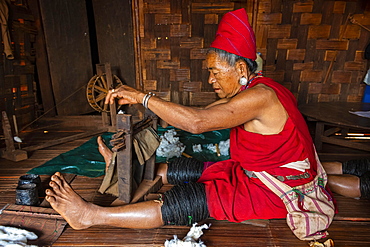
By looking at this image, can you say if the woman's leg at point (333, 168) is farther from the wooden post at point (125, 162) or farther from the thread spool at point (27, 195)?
the thread spool at point (27, 195)

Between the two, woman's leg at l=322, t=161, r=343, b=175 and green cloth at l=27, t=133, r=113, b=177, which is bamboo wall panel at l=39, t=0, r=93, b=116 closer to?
green cloth at l=27, t=133, r=113, b=177

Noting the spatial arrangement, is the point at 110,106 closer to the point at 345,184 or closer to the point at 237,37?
the point at 237,37

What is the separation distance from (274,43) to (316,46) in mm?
674

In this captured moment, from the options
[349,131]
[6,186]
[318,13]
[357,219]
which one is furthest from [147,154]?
[318,13]

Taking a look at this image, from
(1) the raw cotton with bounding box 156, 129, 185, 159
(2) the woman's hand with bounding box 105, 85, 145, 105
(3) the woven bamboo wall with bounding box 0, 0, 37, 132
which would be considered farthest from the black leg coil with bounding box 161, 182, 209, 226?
(3) the woven bamboo wall with bounding box 0, 0, 37, 132

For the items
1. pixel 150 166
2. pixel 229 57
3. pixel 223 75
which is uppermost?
pixel 229 57

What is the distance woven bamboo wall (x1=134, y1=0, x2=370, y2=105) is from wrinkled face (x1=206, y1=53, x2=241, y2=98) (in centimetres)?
283

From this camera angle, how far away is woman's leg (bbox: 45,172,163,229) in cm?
162

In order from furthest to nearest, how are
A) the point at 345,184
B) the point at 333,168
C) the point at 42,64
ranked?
the point at 42,64, the point at 333,168, the point at 345,184

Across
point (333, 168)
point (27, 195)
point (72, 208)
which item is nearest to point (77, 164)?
point (27, 195)

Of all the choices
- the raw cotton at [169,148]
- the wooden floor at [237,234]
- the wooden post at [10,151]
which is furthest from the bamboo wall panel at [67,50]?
the wooden floor at [237,234]

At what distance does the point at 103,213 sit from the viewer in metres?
1.65

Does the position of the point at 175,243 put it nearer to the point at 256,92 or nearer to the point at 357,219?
the point at 256,92

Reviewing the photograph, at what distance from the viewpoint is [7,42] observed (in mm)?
3564
